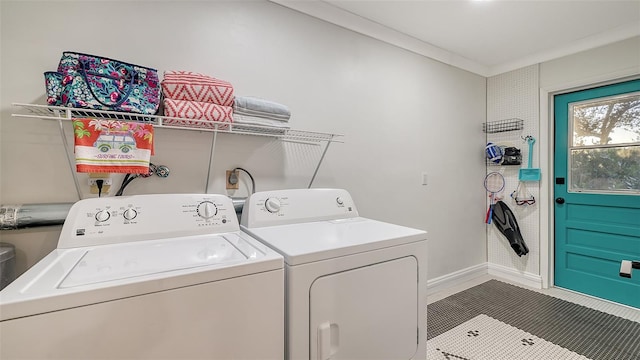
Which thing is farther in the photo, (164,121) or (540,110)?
(540,110)

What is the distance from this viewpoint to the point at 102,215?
1167 millimetres

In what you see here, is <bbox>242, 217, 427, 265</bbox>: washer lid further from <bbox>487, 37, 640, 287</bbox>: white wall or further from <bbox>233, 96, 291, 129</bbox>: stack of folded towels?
<bbox>487, 37, 640, 287</bbox>: white wall

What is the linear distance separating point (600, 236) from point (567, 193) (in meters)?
0.45

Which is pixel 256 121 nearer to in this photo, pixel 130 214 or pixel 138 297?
pixel 130 214

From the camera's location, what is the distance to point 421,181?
269 cm

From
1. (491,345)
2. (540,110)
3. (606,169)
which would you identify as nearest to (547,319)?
Answer: (491,345)

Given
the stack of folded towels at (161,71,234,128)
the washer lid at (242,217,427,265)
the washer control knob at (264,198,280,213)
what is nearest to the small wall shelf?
the washer lid at (242,217,427,265)

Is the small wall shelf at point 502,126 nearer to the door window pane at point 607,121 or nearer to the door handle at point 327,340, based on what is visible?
the door window pane at point 607,121

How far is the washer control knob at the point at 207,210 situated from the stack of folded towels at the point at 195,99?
405 millimetres

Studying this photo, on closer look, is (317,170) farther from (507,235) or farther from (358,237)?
(507,235)

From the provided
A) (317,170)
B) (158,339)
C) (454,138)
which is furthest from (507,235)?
(158,339)

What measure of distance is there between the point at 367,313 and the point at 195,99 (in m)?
1.27

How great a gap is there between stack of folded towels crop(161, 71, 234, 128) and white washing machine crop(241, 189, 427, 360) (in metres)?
0.47

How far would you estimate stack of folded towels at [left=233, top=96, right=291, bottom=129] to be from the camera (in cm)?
152
